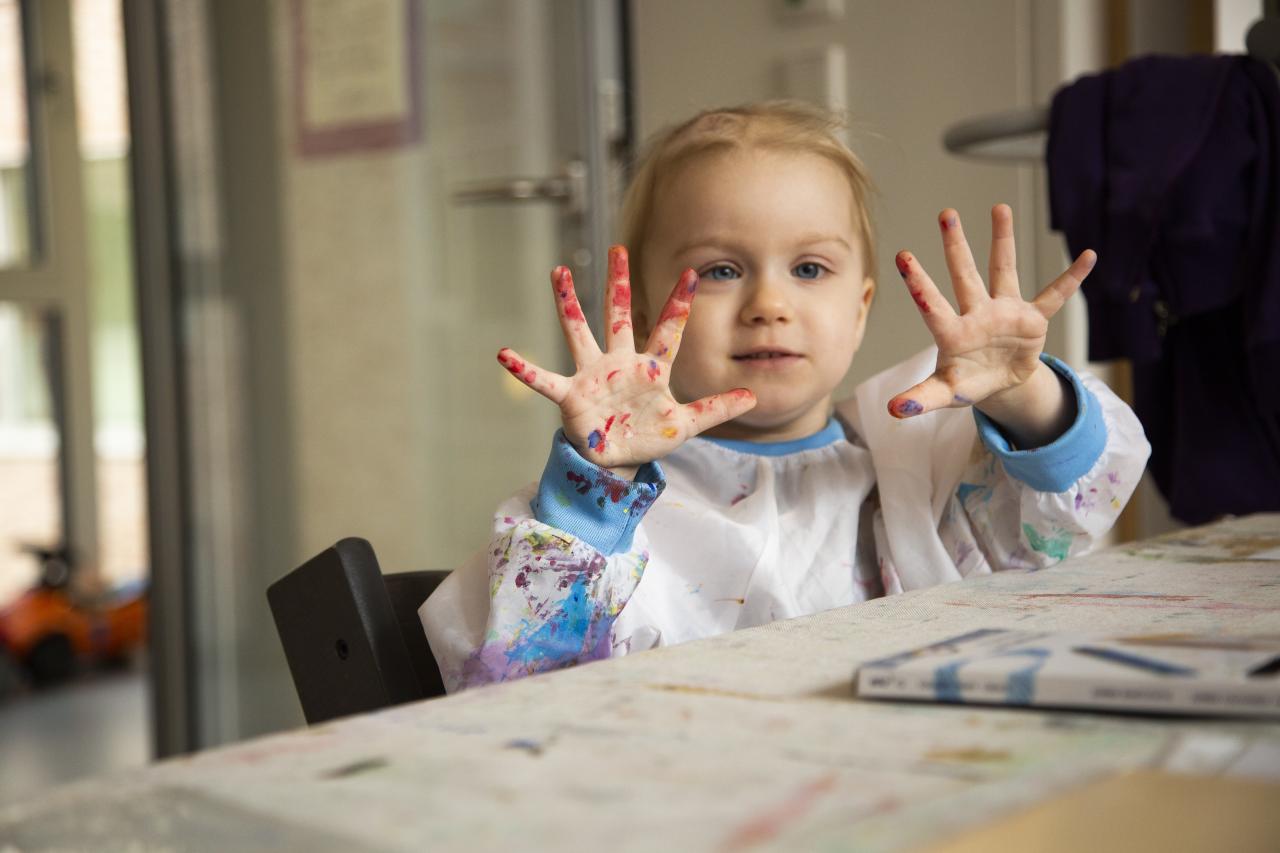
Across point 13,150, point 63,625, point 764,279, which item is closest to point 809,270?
point 764,279

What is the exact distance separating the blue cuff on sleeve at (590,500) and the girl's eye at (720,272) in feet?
0.84

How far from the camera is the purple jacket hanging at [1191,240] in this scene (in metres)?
1.25

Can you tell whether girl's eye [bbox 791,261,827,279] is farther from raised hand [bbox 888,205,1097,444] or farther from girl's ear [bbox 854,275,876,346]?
raised hand [bbox 888,205,1097,444]

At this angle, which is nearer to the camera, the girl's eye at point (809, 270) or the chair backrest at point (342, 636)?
the chair backrest at point (342, 636)

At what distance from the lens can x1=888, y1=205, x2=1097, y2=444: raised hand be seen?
889 millimetres

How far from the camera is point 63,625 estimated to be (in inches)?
130

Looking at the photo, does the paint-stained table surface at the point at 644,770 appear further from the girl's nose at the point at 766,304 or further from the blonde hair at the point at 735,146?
the blonde hair at the point at 735,146

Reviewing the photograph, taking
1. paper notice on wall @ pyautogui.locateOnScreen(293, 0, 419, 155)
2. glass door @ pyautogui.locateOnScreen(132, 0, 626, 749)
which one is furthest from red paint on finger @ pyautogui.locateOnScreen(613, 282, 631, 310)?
paper notice on wall @ pyautogui.locateOnScreen(293, 0, 419, 155)

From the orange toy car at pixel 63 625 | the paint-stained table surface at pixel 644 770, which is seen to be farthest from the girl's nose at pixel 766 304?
the orange toy car at pixel 63 625

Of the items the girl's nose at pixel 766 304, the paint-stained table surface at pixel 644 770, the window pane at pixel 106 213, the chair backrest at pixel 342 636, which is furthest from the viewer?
the window pane at pixel 106 213

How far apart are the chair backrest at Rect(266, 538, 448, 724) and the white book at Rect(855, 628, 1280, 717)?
350mm

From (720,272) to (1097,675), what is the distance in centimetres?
66

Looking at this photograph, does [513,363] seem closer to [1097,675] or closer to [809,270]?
[809,270]

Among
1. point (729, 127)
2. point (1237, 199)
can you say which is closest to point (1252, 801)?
point (729, 127)
